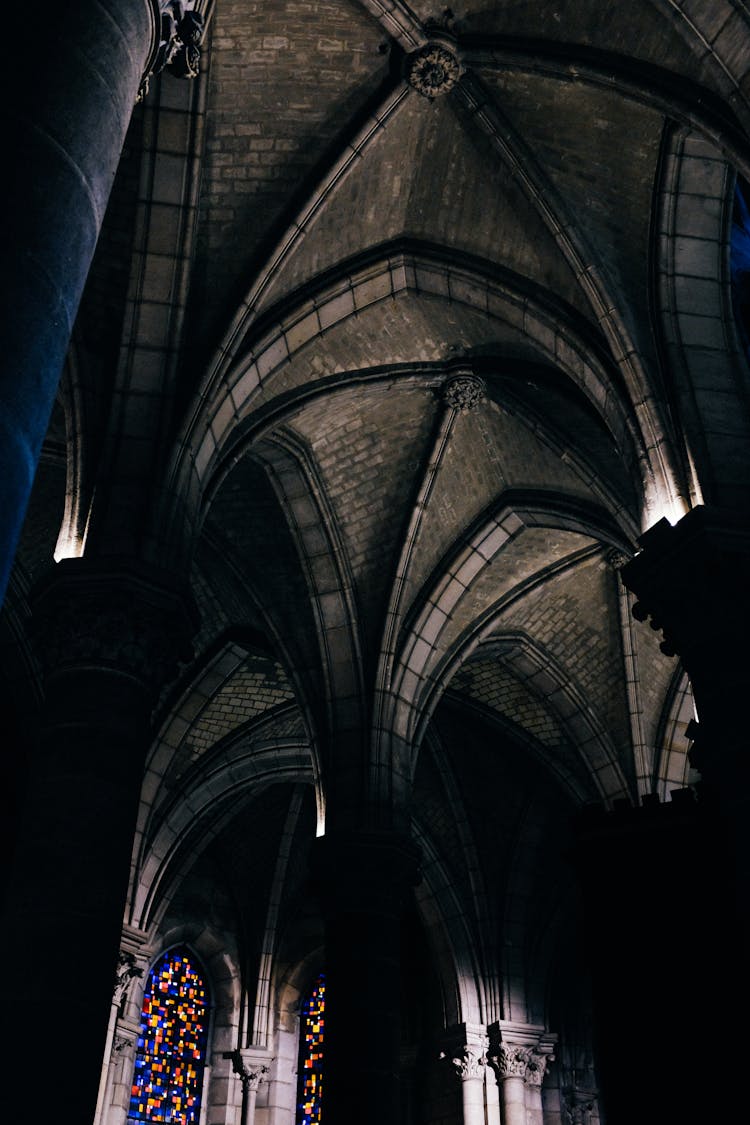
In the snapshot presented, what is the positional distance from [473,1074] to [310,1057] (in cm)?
334

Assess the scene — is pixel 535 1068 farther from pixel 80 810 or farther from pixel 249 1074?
pixel 80 810

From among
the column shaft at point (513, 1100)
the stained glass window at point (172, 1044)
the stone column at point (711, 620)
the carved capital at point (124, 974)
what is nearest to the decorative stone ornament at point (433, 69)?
the stone column at point (711, 620)

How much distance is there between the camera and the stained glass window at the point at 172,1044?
18.0 metres

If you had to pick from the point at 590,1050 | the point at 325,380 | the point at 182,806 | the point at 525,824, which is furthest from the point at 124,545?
the point at 590,1050

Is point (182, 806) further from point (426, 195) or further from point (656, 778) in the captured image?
point (426, 195)

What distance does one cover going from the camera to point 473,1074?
690 inches

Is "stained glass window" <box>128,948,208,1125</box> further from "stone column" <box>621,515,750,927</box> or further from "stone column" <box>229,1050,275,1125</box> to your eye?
"stone column" <box>621,515,750,927</box>

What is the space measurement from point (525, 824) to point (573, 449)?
7.60 meters

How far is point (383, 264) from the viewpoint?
11523 mm

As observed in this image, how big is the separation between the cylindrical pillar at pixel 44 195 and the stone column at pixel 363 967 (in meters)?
8.24

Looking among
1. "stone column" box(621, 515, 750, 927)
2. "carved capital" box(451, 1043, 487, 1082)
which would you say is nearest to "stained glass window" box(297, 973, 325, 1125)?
"carved capital" box(451, 1043, 487, 1082)

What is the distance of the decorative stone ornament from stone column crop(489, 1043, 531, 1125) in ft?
43.4

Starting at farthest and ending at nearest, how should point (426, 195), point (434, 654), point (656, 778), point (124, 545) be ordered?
1. point (656, 778)
2. point (434, 654)
3. point (426, 195)
4. point (124, 545)

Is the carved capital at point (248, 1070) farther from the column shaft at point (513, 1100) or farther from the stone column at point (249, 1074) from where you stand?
the column shaft at point (513, 1100)
